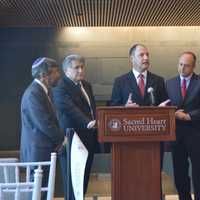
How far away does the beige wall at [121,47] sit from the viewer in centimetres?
880

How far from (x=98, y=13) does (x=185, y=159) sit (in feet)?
13.0

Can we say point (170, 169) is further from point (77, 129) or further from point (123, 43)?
point (123, 43)

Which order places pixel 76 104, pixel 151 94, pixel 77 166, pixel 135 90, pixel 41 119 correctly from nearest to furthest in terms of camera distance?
pixel 77 166 < pixel 41 119 < pixel 151 94 < pixel 135 90 < pixel 76 104

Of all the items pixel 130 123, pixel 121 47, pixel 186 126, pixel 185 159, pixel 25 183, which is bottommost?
pixel 25 183

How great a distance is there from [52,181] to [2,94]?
6.75 meters

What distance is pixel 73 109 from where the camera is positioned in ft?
12.4

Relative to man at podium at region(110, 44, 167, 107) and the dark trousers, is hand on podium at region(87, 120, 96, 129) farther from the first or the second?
the dark trousers

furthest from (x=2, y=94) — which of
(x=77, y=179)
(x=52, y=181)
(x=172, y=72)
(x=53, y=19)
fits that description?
(x=52, y=181)

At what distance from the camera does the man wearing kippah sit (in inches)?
138

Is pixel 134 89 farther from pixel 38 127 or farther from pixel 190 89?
pixel 38 127

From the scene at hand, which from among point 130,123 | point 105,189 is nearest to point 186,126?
point 130,123

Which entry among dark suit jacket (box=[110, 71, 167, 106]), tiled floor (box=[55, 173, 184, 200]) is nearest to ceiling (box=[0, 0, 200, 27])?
tiled floor (box=[55, 173, 184, 200])

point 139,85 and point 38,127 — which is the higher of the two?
point 139,85

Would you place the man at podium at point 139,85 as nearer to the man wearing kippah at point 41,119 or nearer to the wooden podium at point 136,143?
the wooden podium at point 136,143
